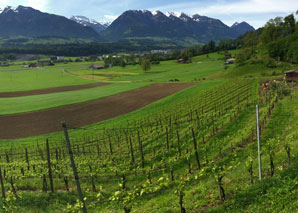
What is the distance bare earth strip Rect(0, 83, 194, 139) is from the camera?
47.2 meters

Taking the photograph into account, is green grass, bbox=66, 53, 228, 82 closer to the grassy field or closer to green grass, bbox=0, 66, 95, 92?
green grass, bbox=0, 66, 95, 92

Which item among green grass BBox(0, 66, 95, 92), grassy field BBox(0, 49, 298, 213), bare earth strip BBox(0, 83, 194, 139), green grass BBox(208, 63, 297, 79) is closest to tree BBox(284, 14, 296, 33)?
green grass BBox(208, 63, 297, 79)

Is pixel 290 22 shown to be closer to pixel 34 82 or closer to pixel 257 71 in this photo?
pixel 257 71

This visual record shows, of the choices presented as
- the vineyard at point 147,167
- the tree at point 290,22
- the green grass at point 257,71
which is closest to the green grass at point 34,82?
the green grass at point 257,71

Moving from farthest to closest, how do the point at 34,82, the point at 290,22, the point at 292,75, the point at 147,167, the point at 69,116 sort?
the point at 34,82 → the point at 290,22 → the point at 292,75 → the point at 69,116 → the point at 147,167

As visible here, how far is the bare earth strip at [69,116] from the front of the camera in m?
47.2

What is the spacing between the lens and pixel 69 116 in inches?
2192

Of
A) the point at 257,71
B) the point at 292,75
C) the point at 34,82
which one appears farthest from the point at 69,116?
the point at 34,82

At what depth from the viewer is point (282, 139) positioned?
19562 millimetres

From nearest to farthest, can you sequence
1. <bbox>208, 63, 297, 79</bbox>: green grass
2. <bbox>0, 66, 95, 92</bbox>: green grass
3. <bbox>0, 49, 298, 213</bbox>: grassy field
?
<bbox>0, 49, 298, 213</bbox>: grassy field
<bbox>208, 63, 297, 79</bbox>: green grass
<bbox>0, 66, 95, 92</bbox>: green grass

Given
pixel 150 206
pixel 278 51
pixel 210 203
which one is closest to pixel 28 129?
pixel 150 206

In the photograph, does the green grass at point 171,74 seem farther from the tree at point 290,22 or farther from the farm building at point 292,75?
the farm building at point 292,75

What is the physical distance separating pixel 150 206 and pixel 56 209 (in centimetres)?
673

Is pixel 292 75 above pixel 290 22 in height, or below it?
below
